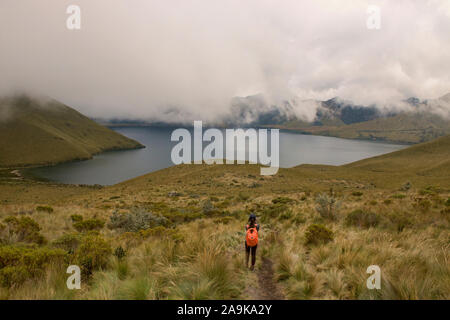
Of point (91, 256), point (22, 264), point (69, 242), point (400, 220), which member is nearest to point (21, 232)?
point (69, 242)

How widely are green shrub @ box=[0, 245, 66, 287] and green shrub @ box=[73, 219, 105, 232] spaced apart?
18.3ft

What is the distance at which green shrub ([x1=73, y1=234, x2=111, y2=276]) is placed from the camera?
15.2ft

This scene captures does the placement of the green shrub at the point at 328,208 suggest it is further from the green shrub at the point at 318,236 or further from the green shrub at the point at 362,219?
the green shrub at the point at 318,236

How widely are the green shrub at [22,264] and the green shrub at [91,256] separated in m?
0.37

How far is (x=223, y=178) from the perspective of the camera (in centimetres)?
4869

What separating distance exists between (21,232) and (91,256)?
5.37m

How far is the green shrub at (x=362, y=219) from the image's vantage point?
29.3 ft

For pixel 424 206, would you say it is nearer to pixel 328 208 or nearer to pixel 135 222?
pixel 328 208

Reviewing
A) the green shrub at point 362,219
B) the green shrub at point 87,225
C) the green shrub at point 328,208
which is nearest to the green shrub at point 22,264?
the green shrub at point 87,225

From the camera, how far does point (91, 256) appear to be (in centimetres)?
479

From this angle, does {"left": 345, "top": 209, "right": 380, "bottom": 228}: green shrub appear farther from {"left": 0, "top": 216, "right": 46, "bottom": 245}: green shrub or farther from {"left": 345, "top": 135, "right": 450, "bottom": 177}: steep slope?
{"left": 345, "top": 135, "right": 450, "bottom": 177}: steep slope
